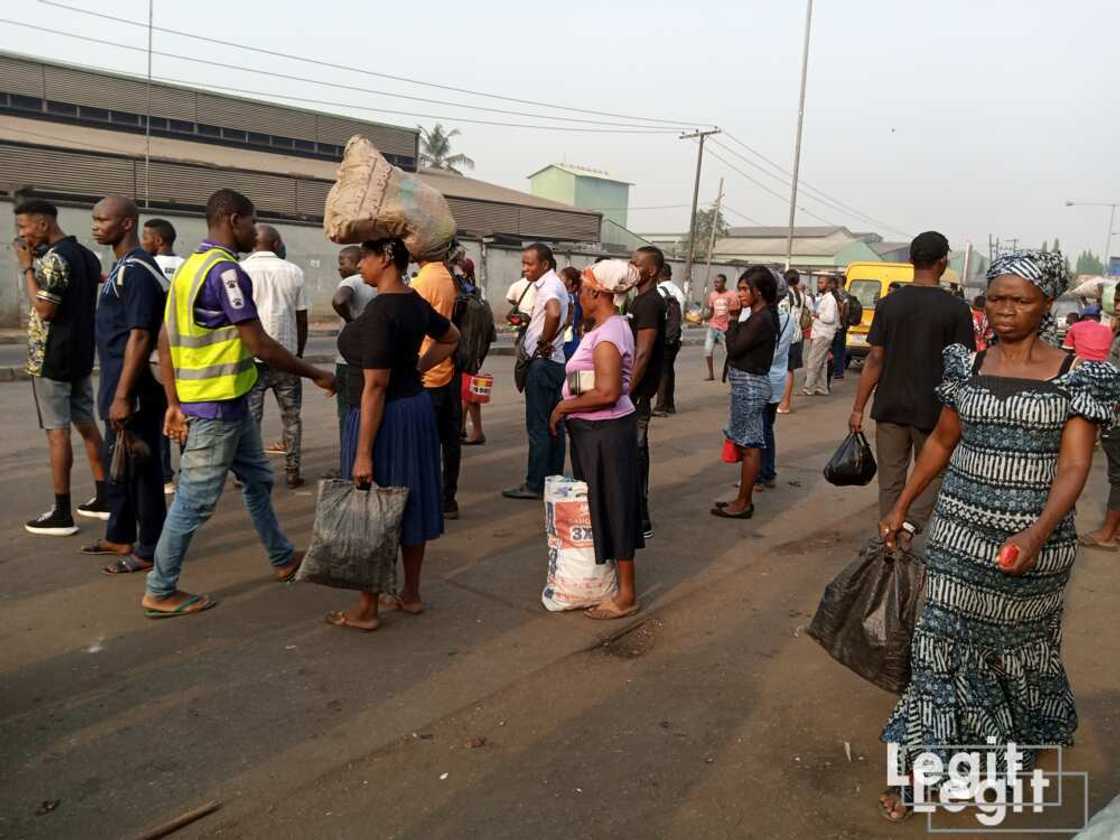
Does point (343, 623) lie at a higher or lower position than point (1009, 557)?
lower

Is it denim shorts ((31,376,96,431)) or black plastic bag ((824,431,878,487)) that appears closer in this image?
black plastic bag ((824,431,878,487))

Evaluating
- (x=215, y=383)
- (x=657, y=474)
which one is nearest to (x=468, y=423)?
(x=657, y=474)

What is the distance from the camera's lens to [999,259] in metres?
2.91

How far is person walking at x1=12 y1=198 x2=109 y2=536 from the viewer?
5.05m


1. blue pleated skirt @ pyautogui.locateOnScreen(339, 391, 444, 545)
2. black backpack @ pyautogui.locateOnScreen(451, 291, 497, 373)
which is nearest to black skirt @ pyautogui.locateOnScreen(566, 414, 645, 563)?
blue pleated skirt @ pyautogui.locateOnScreen(339, 391, 444, 545)

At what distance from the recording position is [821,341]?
13.7 meters

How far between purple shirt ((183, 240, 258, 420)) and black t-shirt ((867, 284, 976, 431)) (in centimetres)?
325

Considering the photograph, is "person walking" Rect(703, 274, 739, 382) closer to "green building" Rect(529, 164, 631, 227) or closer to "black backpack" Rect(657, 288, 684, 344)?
"black backpack" Rect(657, 288, 684, 344)

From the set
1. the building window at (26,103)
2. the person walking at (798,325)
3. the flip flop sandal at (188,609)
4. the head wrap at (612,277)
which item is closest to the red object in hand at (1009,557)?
the head wrap at (612,277)

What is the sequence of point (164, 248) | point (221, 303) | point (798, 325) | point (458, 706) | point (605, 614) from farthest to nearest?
point (798, 325)
point (164, 248)
point (605, 614)
point (221, 303)
point (458, 706)

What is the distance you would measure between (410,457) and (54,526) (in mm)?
2740

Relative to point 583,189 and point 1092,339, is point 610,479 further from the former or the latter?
point 583,189

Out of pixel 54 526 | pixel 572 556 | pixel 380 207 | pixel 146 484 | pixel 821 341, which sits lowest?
pixel 54 526

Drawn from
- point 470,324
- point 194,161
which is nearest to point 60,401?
point 470,324
